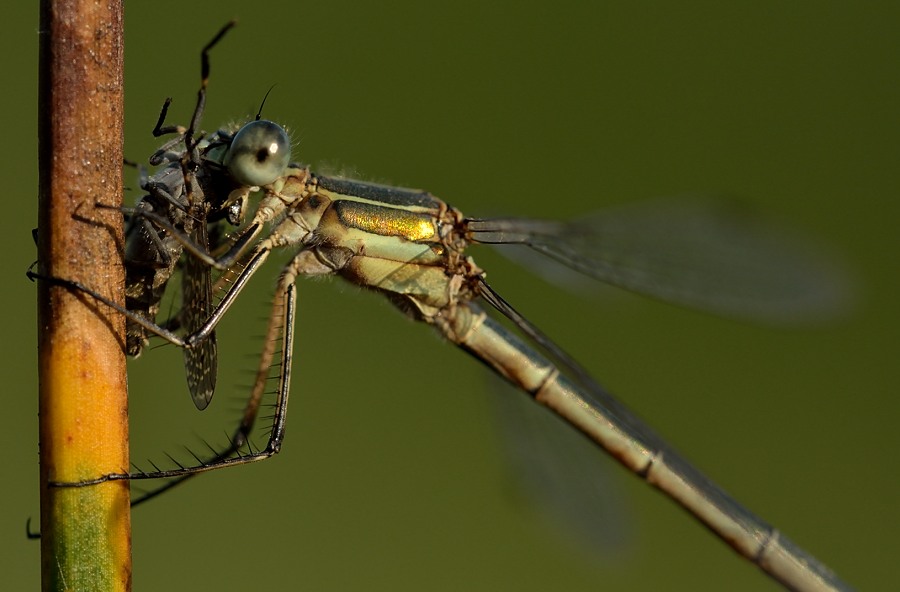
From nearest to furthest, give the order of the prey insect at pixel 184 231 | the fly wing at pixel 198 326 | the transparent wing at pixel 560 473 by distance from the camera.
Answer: the prey insect at pixel 184 231, the fly wing at pixel 198 326, the transparent wing at pixel 560 473

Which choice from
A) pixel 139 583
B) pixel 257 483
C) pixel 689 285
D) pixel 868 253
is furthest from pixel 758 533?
pixel 868 253

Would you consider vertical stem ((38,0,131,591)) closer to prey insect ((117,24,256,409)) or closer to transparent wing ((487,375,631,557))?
prey insect ((117,24,256,409))

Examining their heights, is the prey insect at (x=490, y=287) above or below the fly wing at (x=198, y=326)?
above

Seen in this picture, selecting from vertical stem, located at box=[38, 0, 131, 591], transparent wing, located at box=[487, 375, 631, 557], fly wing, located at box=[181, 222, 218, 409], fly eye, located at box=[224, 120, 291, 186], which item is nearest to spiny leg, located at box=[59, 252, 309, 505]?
fly wing, located at box=[181, 222, 218, 409]

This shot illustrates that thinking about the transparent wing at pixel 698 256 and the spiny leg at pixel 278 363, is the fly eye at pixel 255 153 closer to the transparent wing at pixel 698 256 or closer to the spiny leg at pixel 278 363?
the spiny leg at pixel 278 363

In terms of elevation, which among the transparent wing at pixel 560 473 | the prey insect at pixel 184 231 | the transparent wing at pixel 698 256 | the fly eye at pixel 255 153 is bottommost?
the prey insect at pixel 184 231

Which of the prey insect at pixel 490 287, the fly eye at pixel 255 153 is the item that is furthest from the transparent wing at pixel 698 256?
the fly eye at pixel 255 153

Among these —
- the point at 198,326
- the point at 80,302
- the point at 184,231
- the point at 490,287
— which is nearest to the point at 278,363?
the point at 198,326
